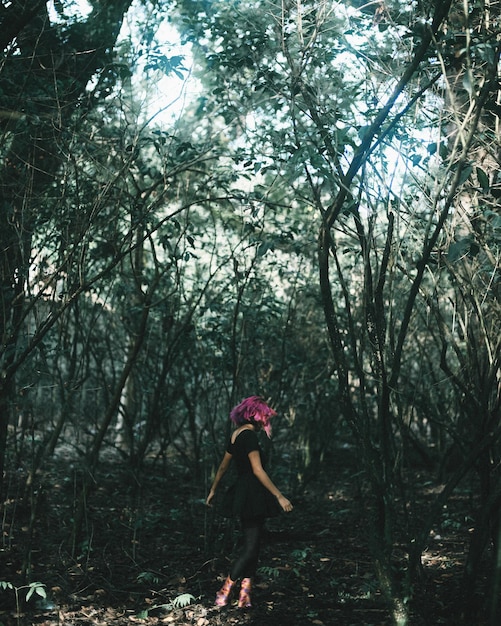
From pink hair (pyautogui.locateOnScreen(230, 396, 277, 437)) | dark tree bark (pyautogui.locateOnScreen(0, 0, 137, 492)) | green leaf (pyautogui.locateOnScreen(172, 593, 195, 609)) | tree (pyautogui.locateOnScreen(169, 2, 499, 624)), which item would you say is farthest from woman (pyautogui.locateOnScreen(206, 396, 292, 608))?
dark tree bark (pyautogui.locateOnScreen(0, 0, 137, 492))

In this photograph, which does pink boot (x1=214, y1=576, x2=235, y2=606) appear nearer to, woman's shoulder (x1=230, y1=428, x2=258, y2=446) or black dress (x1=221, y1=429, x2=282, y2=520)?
black dress (x1=221, y1=429, x2=282, y2=520)

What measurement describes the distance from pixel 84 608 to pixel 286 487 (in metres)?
4.95

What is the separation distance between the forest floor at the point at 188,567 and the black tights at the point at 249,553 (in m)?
0.27

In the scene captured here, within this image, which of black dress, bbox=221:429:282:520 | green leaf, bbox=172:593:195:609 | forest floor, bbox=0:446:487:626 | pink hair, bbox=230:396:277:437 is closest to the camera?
forest floor, bbox=0:446:487:626

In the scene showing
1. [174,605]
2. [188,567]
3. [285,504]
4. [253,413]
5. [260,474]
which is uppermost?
[253,413]

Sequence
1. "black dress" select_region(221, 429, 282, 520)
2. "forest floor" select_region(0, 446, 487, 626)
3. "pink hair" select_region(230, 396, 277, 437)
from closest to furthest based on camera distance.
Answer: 1. "forest floor" select_region(0, 446, 487, 626)
2. "black dress" select_region(221, 429, 282, 520)
3. "pink hair" select_region(230, 396, 277, 437)

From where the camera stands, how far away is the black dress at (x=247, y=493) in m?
4.71

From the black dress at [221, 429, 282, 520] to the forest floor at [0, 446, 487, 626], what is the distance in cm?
66

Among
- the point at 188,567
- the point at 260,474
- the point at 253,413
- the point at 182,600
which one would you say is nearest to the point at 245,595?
the point at 182,600

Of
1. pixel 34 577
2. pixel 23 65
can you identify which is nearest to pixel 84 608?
pixel 34 577

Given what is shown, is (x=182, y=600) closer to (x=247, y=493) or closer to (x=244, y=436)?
(x=247, y=493)

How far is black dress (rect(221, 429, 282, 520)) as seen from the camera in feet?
15.5

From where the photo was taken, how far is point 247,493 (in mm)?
4750

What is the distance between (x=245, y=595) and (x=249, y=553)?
0.30 meters
